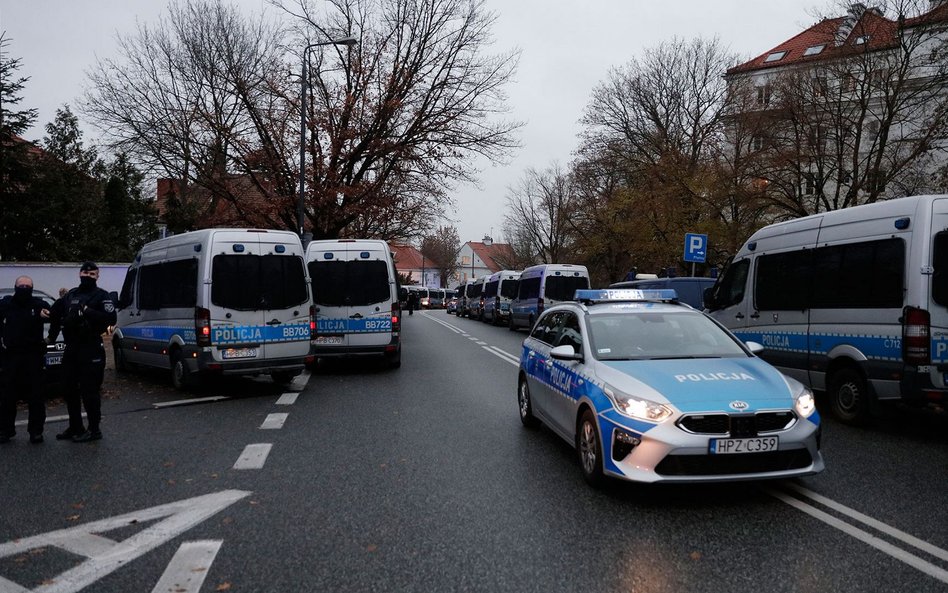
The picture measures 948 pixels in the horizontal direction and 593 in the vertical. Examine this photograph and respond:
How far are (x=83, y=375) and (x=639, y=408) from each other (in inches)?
220

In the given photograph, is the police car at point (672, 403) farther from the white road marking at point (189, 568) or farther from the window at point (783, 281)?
the window at point (783, 281)

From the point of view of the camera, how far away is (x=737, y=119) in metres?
31.8

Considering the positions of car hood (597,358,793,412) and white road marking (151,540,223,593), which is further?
car hood (597,358,793,412)

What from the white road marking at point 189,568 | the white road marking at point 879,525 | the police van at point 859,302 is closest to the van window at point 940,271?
the police van at point 859,302

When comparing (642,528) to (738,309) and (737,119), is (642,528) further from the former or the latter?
(737,119)

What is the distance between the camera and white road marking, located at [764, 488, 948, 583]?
3.93m

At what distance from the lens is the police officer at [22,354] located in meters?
7.46

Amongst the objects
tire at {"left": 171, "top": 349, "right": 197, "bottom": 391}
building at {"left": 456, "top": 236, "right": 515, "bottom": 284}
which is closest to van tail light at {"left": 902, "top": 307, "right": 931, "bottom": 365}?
tire at {"left": 171, "top": 349, "right": 197, "bottom": 391}

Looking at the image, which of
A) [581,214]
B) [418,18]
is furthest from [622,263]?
[418,18]

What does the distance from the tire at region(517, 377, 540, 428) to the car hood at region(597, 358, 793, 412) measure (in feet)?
7.07

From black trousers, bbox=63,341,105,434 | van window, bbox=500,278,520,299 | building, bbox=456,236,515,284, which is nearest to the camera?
black trousers, bbox=63,341,105,434

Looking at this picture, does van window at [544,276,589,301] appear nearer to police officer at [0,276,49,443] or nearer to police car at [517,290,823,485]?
police car at [517,290,823,485]

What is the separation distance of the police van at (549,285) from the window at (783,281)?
14.8 meters

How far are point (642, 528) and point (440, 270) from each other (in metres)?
112
